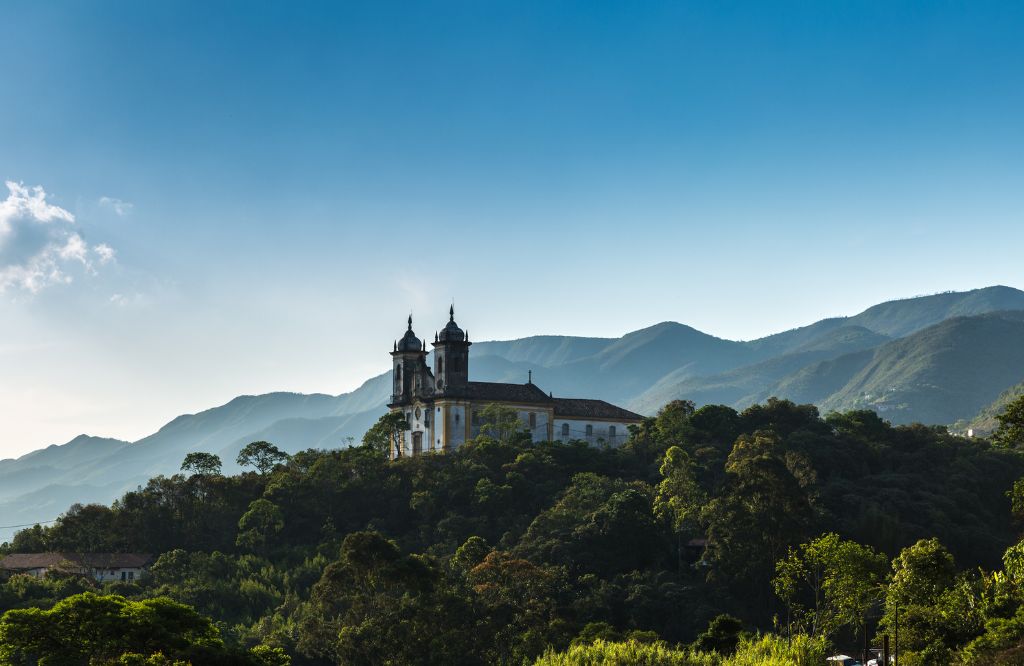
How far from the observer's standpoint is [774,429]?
309 feet

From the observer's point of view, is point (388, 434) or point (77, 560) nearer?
point (77, 560)

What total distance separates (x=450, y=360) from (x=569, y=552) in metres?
33.7

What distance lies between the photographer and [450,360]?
102 m

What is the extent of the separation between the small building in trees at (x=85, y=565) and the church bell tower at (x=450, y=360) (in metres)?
29.6

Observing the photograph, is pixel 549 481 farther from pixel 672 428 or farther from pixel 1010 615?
pixel 1010 615

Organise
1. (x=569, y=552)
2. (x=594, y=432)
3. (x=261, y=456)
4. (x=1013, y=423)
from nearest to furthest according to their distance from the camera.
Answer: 1. (x=1013, y=423)
2. (x=569, y=552)
3. (x=261, y=456)
4. (x=594, y=432)

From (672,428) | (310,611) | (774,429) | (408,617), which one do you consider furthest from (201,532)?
(774,429)

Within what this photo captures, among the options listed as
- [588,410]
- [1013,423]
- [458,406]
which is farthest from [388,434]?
[1013,423]

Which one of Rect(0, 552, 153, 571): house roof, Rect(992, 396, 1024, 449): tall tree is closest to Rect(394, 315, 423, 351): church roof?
Rect(0, 552, 153, 571): house roof

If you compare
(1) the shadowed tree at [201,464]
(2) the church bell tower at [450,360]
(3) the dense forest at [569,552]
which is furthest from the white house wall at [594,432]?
(1) the shadowed tree at [201,464]

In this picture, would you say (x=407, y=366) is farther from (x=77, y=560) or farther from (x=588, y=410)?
(x=77, y=560)

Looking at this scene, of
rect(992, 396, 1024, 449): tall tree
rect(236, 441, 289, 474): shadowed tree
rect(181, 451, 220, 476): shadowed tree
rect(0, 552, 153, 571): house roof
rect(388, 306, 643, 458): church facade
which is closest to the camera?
rect(992, 396, 1024, 449): tall tree

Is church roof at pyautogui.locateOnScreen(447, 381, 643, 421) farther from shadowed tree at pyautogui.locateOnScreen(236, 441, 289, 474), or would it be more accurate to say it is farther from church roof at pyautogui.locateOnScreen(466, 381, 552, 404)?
shadowed tree at pyautogui.locateOnScreen(236, 441, 289, 474)

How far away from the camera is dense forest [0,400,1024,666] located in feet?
149
